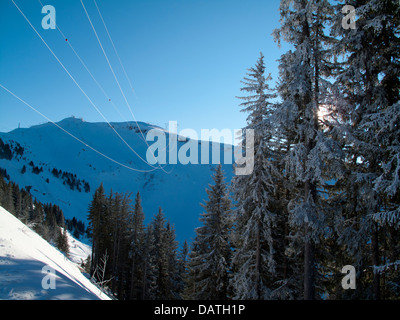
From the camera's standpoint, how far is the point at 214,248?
20000 millimetres

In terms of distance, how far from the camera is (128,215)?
35594mm

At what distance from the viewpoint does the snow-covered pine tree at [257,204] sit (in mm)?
13141

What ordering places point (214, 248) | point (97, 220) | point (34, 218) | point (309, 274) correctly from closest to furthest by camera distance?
point (309, 274) → point (214, 248) → point (97, 220) → point (34, 218)

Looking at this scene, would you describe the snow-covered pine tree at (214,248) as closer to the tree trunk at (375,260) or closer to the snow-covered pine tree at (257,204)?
the snow-covered pine tree at (257,204)

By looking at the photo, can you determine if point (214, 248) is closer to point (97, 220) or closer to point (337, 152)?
point (337, 152)

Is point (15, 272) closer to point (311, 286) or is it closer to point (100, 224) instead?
point (311, 286)

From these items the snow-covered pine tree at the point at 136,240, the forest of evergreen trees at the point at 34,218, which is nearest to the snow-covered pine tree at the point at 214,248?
the snow-covered pine tree at the point at 136,240

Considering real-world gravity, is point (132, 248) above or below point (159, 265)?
above

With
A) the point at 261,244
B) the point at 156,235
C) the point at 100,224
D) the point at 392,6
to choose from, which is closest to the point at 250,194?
the point at 261,244

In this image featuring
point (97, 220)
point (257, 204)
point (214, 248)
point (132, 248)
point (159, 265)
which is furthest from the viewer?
point (97, 220)

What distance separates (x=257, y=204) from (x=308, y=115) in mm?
5709

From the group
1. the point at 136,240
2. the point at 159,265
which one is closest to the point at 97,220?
the point at 136,240

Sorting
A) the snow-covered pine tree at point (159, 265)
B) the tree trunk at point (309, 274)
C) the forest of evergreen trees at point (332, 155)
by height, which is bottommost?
the snow-covered pine tree at point (159, 265)

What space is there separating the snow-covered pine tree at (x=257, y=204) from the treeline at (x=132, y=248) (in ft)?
72.1
